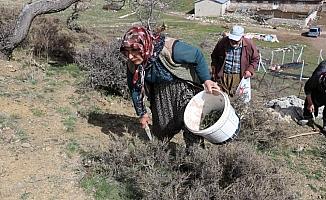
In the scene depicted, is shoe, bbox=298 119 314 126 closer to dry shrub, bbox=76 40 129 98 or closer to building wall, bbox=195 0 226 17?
dry shrub, bbox=76 40 129 98

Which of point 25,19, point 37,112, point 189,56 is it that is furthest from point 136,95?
point 25,19

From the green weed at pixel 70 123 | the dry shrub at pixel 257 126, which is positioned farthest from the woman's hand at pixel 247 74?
the green weed at pixel 70 123

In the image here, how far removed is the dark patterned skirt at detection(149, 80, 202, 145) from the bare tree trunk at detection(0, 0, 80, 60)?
3723 millimetres

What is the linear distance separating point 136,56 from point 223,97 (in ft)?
2.46

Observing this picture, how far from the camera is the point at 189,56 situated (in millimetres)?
3562

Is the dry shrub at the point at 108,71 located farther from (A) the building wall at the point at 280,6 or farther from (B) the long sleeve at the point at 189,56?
(A) the building wall at the point at 280,6

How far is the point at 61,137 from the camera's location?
4.43 metres

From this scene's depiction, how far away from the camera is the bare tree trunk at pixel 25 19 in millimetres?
6930

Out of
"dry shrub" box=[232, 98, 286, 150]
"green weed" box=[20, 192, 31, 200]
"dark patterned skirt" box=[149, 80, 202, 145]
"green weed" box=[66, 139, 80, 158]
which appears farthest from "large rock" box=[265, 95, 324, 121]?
"green weed" box=[20, 192, 31, 200]

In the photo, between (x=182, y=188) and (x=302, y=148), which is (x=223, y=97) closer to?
(x=182, y=188)

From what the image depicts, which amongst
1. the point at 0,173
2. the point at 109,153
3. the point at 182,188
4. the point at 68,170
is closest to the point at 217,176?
the point at 182,188

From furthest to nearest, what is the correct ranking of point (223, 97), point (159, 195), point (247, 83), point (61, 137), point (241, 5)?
1. point (241, 5)
2. point (247, 83)
3. point (61, 137)
4. point (223, 97)
5. point (159, 195)

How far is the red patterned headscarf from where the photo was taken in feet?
10.8

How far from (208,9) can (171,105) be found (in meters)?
47.5
